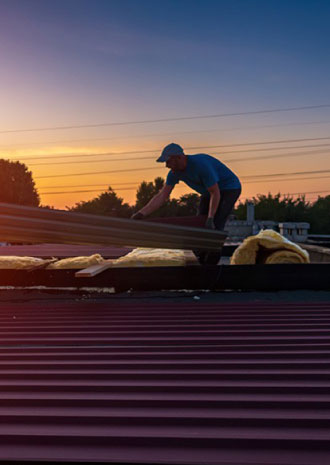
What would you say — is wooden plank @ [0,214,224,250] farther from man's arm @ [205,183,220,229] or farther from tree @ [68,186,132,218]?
tree @ [68,186,132,218]

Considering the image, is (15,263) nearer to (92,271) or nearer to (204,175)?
(92,271)

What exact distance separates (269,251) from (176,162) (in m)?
1.99

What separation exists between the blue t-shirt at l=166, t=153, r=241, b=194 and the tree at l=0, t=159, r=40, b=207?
56.3 m

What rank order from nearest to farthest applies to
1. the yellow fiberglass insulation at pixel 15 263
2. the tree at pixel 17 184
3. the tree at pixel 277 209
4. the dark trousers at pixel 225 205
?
the yellow fiberglass insulation at pixel 15 263 → the dark trousers at pixel 225 205 → the tree at pixel 277 209 → the tree at pixel 17 184

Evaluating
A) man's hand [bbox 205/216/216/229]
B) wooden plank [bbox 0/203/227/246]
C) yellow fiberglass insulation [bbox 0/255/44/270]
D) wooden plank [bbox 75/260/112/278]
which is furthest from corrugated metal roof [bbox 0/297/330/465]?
man's hand [bbox 205/216/216/229]

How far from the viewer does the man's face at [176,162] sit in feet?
22.0

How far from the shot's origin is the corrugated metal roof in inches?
71.4

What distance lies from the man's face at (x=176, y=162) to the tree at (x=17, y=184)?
5668 centimetres

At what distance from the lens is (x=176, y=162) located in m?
6.73

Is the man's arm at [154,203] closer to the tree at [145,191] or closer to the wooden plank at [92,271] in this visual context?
the wooden plank at [92,271]

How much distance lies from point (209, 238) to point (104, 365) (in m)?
3.65

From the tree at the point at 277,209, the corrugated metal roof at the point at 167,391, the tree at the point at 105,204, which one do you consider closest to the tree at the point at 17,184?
the tree at the point at 105,204

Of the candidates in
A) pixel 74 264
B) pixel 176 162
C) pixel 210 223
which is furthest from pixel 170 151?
pixel 74 264

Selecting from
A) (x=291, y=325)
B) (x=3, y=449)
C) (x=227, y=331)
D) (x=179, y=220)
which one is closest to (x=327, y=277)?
(x=179, y=220)
